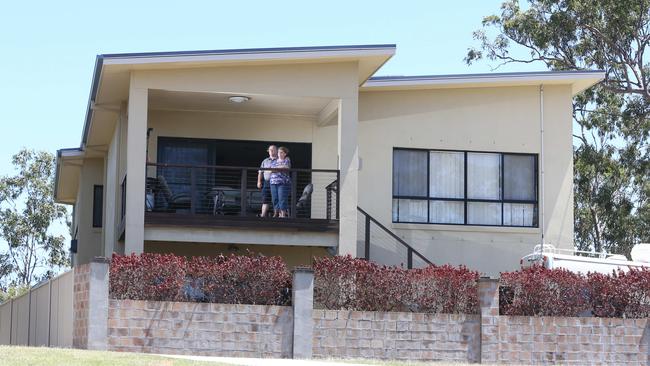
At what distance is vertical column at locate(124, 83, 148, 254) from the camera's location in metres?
22.7

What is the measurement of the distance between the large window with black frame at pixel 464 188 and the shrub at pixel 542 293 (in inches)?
213

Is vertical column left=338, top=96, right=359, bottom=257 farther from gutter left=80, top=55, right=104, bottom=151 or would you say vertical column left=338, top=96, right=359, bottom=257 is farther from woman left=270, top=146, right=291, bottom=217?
gutter left=80, top=55, right=104, bottom=151

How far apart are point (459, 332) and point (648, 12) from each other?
66.4 ft

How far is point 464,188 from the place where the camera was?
86.8ft

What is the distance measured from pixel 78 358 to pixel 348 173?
8576mm

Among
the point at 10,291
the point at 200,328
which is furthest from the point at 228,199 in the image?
the point at 10,291

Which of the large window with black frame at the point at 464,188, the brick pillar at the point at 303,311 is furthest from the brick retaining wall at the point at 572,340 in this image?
the large window with black frame at the point at 464,188

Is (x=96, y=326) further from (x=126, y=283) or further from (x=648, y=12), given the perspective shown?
(x=648, y=12)

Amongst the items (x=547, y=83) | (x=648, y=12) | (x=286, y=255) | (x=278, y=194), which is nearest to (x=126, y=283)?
(x=278, y=194)

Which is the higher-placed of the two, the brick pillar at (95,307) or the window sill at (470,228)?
the window sill at (470,228)

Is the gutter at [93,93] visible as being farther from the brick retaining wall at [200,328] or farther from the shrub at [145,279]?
the brick retaining wall at [200,328]

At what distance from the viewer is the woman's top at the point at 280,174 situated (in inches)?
938

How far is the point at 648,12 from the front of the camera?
37.2 m

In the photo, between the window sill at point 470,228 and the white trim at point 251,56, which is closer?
the white trim at point 251,56
